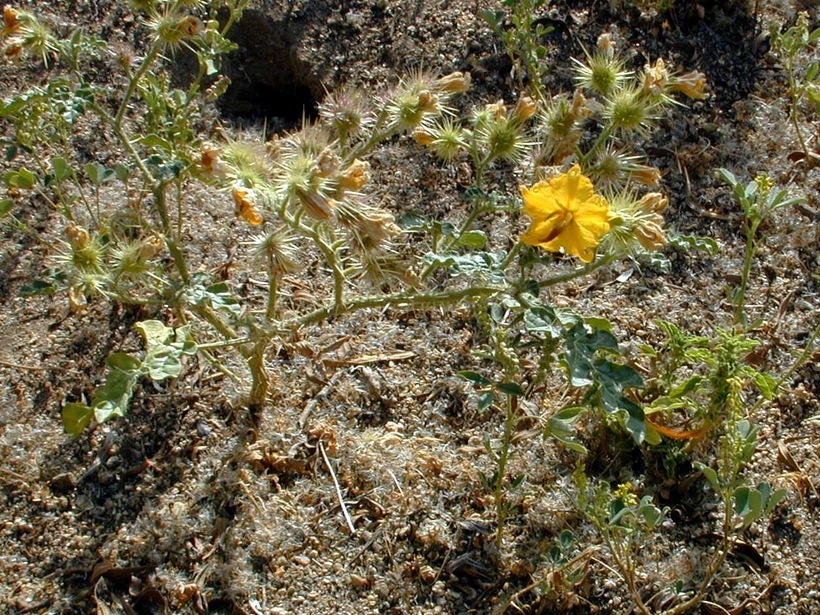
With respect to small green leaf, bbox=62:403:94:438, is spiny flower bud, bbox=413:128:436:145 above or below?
above

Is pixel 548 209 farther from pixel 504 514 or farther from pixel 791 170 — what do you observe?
pixel 791 170

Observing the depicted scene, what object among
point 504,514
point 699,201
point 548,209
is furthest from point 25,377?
point 699,201

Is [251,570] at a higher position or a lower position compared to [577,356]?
lower

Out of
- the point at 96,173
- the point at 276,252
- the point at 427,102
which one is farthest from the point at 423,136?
the point at 96,173

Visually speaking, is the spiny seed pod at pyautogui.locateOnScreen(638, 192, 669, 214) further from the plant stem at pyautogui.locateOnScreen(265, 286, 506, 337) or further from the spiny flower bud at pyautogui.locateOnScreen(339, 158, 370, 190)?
the spiny flower bud at pyautogui.locateOnScreen(339, 158, 370, 190)

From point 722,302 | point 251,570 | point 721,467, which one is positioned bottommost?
point 251,570

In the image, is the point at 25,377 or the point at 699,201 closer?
the point at 25,377

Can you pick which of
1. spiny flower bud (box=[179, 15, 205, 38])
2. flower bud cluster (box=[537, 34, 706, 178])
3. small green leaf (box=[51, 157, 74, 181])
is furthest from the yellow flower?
small green leaf (box=[51, 157, 74, 181])
